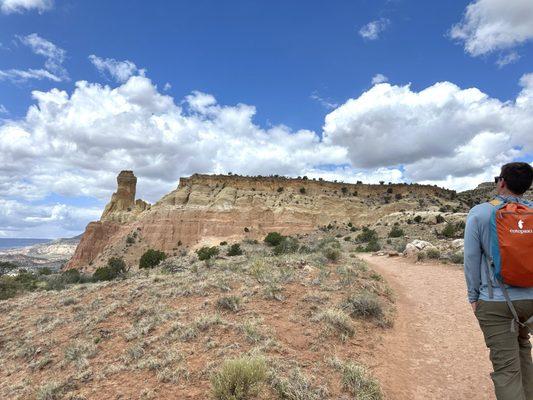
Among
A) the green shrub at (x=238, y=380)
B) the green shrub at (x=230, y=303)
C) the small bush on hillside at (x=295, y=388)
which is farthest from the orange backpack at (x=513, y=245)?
the green shrub at (x=230, y=303)

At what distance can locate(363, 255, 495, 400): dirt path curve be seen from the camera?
5461mm

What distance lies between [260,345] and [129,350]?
240 cm

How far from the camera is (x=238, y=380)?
480 centimetres

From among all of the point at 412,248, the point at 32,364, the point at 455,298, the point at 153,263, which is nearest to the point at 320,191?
the point at 153,263

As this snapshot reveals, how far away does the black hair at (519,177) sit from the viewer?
139 inches

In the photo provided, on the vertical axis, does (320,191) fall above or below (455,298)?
above

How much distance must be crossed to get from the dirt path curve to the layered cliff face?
42831 millimetres

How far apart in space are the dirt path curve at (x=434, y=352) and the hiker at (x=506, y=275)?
201 cm

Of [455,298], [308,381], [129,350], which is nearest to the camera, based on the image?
[308,381]

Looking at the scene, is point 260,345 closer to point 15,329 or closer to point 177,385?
point 177,385

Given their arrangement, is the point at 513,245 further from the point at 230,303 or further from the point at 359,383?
the point at 230,303

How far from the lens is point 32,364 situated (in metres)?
7.50

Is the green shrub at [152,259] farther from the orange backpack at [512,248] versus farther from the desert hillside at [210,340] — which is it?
the orange backpack at [512,248]

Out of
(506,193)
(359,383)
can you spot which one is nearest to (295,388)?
(359,383)
